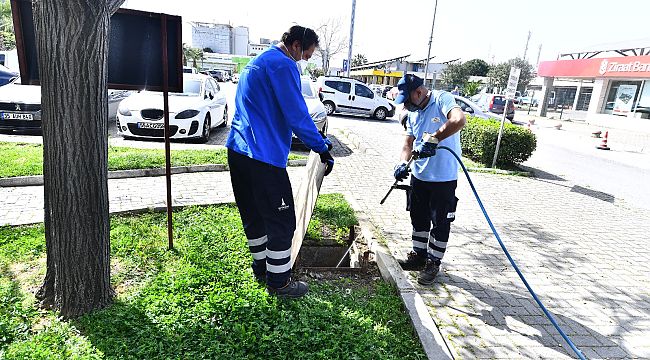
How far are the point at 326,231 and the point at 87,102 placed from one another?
9.42 ft

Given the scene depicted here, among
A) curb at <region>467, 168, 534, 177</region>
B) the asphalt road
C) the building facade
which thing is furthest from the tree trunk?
the building facade

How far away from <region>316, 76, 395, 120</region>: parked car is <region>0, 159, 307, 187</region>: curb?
33.0 feet

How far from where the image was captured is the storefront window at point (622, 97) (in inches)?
930

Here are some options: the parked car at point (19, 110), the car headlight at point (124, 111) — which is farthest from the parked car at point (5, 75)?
the car headlight at point (124, 111)

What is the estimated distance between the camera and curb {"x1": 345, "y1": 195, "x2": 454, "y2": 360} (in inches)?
109

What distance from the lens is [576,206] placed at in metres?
6.93

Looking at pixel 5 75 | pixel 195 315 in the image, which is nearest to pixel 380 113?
pixel 5 75

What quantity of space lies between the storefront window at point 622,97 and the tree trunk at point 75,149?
2879 centimetres

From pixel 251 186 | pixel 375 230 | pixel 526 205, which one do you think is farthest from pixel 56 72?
pixel 526 205

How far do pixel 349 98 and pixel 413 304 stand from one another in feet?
49.4

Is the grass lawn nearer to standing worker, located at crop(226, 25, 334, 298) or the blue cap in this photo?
standing worker, located at crop(226, 25, 334, 298)

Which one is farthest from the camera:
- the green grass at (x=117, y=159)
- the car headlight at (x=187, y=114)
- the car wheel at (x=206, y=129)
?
the car wheel at (x=206, y=129)

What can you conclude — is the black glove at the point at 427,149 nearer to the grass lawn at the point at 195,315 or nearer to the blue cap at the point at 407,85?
the blue cap at the point at 407,85

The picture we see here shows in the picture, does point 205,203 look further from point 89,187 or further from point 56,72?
point 56,72
